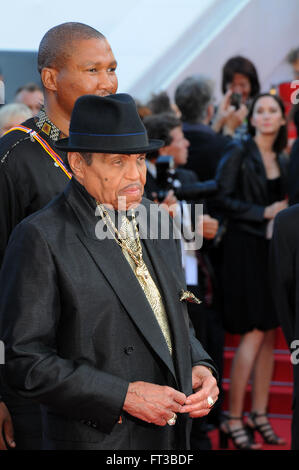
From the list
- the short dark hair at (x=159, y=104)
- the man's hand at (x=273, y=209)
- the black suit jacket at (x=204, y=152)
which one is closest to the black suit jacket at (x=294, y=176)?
the man's hand at (x=273, y=209)

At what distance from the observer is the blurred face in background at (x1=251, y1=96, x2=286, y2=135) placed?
5.36 meters

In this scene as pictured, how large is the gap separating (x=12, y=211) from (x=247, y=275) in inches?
102

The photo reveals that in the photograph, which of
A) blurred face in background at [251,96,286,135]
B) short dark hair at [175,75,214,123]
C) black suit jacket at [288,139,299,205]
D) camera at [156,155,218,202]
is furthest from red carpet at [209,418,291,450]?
short dark hair at [175,75,214,123]

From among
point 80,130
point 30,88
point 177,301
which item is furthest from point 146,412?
point 30,88

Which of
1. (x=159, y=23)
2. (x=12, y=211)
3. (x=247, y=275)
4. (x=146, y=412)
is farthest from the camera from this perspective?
(x=159, y=23)

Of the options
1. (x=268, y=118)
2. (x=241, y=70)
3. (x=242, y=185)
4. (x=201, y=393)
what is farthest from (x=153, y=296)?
(x=241, y=70)

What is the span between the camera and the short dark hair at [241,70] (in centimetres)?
680

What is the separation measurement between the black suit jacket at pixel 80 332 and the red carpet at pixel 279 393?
9.92 feet

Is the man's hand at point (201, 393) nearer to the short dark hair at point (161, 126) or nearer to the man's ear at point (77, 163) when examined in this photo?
the man's ear at point (77, 163)

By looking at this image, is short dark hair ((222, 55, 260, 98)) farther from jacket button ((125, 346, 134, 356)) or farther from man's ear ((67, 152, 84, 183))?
jacket button ((125, 346, 134, 356))

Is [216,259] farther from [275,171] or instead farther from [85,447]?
[85,447]

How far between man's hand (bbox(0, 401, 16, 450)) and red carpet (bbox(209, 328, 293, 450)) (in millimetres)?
2582
